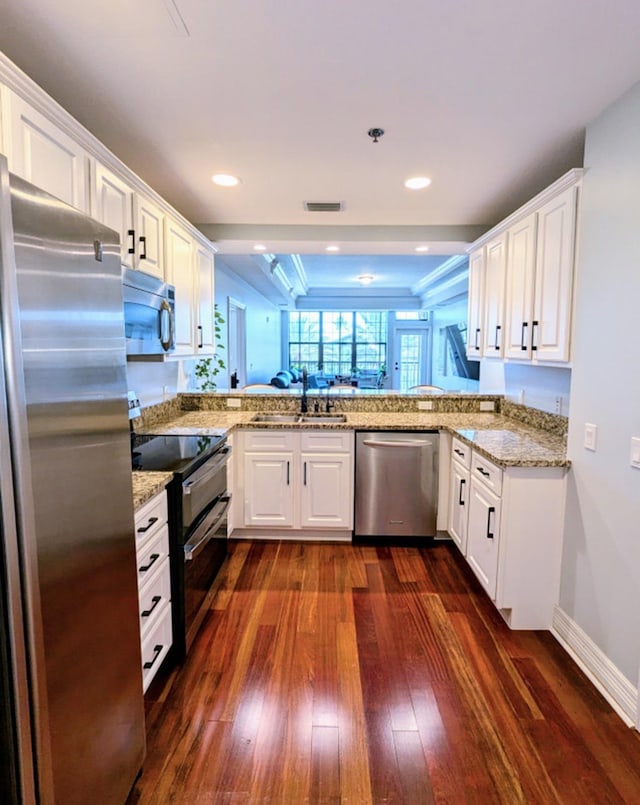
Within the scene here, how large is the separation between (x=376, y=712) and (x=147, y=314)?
203 centimetres

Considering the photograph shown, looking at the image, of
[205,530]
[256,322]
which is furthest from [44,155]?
[256,322]

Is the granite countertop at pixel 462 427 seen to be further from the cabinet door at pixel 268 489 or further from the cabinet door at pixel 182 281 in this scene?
the cabinet door at pixel 182 281

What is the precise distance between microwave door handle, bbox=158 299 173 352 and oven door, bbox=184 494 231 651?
0.94 m

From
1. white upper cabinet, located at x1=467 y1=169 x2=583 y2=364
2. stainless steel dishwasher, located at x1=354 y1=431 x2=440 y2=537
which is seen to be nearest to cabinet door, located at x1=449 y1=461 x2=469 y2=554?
stainless steel dishwasher, located at x1=354 y1=431 x2=440 y2=537

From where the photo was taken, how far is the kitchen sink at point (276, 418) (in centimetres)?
355

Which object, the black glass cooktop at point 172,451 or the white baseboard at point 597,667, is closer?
the white baseboard at point 597,667

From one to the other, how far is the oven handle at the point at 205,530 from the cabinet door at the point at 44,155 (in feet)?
5.03

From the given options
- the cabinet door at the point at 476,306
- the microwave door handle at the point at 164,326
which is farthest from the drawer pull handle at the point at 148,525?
the cabinet door at the point at 476,306

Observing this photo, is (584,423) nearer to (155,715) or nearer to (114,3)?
(155,715)

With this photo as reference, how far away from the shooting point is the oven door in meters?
2.07

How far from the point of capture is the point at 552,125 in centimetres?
207

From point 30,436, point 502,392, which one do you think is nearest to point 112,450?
point 30,436

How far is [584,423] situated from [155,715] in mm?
2243

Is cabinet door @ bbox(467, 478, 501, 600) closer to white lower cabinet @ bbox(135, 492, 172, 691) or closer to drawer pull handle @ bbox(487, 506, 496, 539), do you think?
drawer pull handle @ bbox(487, 506, 496, 539)
